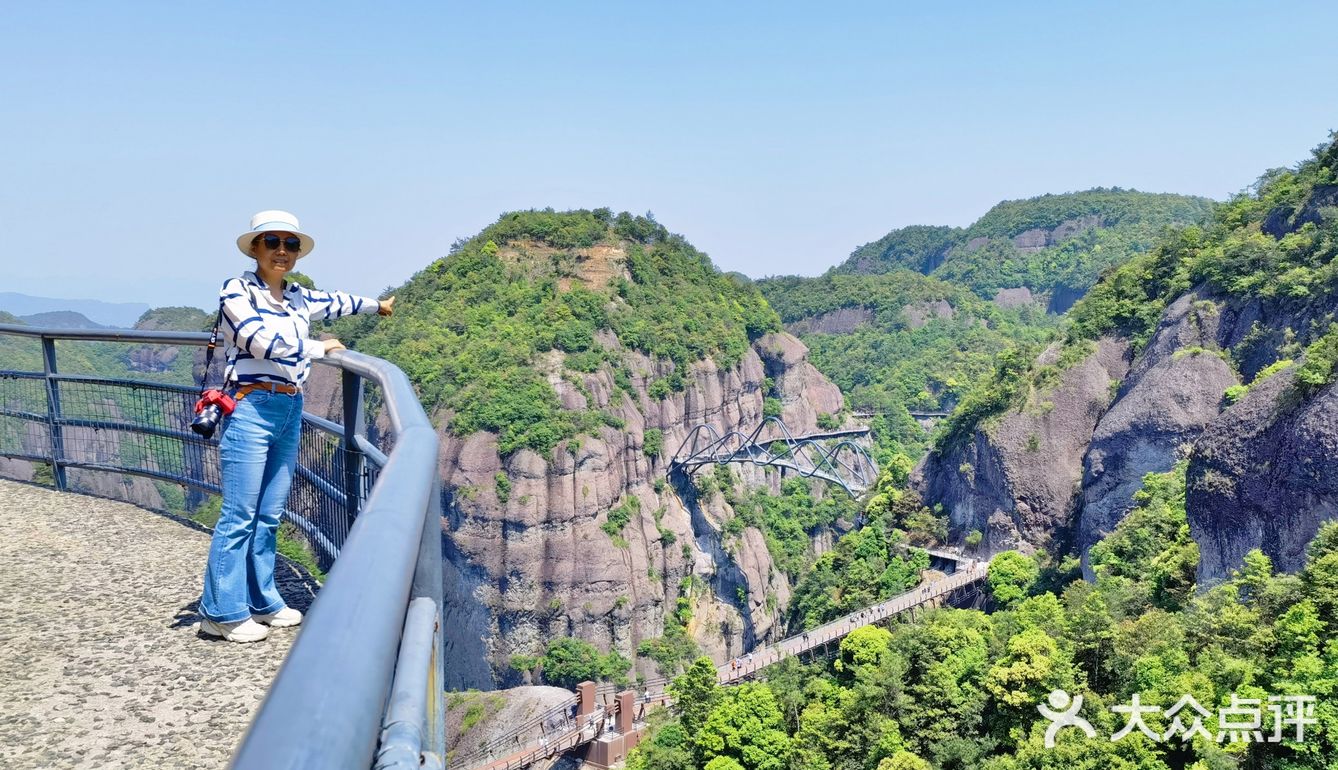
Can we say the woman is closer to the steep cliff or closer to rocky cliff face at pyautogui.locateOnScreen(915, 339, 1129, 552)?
rocky cliff face at pyautogui.locateOnScreen(915, 339, 1129, 552)

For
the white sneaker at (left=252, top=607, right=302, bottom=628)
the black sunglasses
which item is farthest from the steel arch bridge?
the black sunglasses

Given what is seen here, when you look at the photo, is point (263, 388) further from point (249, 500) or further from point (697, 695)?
point (697, 695)

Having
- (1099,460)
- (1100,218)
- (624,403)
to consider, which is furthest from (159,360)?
(1100,218)

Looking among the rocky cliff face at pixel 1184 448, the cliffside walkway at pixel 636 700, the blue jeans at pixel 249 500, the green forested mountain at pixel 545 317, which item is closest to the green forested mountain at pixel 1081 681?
the rocky cliff face at pixel 1184 448

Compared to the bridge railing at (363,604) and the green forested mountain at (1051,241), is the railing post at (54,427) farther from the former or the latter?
the green forested mountain at (1051,241)

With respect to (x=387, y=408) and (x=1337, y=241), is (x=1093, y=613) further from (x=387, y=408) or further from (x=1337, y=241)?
(x=387, y=408)

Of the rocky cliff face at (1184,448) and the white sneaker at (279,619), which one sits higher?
the white sneaker at (279,619)
